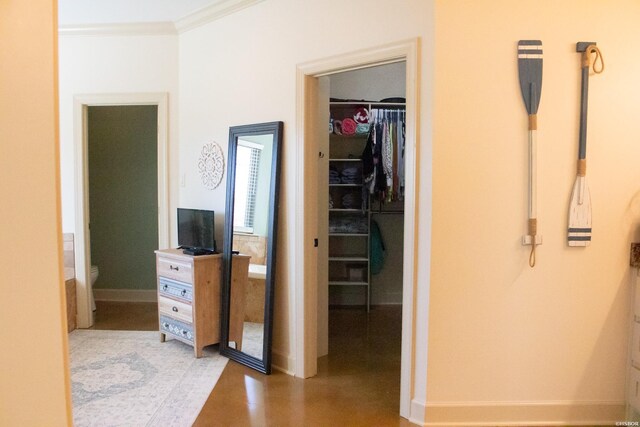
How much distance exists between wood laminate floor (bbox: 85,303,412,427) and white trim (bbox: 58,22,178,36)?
9.99 ft

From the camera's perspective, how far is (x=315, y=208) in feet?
10.1

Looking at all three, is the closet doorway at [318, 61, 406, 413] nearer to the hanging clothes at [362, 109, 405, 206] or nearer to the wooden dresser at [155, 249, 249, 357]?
the hanging clothes at [362, 109, 405, 206]

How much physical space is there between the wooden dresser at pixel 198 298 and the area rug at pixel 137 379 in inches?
7.2

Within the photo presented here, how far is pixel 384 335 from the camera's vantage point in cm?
406

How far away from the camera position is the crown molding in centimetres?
336

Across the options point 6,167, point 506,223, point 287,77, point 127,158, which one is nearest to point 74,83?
point 127,158

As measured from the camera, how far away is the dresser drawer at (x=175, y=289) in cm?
341

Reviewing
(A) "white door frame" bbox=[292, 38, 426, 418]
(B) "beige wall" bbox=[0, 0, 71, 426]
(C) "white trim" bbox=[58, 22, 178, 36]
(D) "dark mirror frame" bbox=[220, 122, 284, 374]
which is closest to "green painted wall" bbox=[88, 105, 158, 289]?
(C) "white trim" bbox=[58, 22, 178, 36]

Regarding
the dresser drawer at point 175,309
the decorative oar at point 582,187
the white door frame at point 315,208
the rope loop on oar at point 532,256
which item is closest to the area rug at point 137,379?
the dresser drawer at point 175,309

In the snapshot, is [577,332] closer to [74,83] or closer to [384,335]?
[384,335]

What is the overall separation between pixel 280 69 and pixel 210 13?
1002mm

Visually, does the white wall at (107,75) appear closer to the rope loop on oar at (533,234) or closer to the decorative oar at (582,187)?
the rope loop on oar at (533,234)

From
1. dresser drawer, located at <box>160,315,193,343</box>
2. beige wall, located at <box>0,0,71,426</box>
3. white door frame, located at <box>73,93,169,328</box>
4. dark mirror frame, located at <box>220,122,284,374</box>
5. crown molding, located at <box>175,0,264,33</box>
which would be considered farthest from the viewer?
white door frame, located at <box>73,93,169,328</box>

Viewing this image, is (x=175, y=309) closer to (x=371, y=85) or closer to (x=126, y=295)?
(x=126, y=295)
